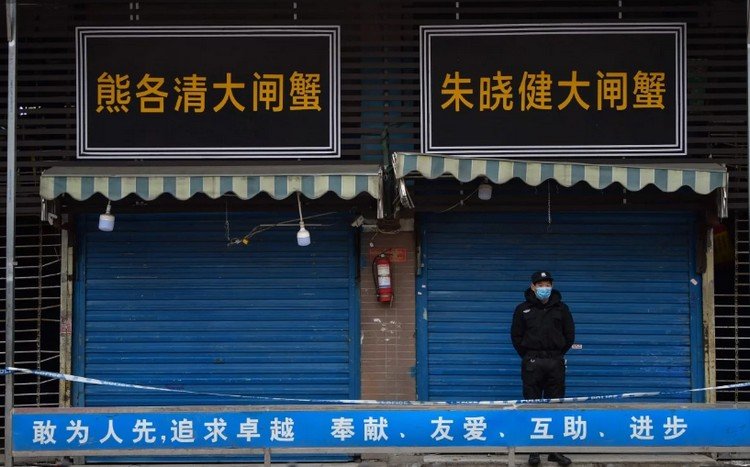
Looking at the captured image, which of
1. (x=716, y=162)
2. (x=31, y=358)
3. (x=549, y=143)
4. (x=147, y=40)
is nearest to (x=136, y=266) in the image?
(x=31, y=358)

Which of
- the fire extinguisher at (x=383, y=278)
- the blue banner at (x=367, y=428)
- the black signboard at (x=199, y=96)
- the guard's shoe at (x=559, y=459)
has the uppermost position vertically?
the black signboard at (x=199, y=96)

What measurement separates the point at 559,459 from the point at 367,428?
2.19m

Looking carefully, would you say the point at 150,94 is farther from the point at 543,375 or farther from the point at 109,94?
the point at 543,375

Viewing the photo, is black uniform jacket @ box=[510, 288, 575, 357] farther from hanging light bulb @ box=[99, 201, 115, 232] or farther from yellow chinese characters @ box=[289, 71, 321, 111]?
hanging light bulb @ box=[99, 201, 115, 232]

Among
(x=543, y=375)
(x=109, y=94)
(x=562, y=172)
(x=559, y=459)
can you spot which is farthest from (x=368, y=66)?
(x=559, y=459)

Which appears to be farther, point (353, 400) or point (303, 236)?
point (303, 236)

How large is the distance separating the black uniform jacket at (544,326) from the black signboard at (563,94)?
172 cm

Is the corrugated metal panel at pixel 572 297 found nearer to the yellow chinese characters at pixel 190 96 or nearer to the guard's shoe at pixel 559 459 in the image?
the guard's shoe at pixel 559 459

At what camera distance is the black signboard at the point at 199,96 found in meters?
10.1

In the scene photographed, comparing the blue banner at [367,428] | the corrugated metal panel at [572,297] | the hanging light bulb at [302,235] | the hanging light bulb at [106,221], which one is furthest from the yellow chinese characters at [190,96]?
the blue banner at [367,428]

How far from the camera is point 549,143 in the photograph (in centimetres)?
1009

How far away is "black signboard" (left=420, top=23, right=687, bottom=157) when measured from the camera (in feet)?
33.1

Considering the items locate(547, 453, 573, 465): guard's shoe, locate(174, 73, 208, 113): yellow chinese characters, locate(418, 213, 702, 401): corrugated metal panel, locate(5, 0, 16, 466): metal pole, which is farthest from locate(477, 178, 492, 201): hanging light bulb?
locate(5, 0, 16, 466): metal pole

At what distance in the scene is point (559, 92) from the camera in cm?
1010
